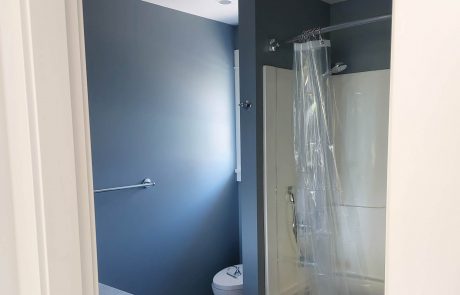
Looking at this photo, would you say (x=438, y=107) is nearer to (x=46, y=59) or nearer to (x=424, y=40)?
(x=424, y=40)

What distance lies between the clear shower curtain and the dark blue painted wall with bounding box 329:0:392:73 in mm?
590

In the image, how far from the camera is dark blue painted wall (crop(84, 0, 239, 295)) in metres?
2.53

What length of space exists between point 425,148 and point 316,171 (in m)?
1.96

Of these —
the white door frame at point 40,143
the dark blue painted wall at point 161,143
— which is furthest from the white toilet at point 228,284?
the white door frame at point 40,143

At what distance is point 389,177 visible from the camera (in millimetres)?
411

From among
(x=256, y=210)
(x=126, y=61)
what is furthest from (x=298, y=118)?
(x=126, y=61)

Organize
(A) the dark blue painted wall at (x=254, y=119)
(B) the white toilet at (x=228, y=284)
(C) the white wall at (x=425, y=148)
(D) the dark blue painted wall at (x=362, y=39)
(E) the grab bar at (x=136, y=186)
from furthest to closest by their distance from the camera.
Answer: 1. (B) the white toilet at (x=228, y=284)
2. (D) the dark blue painted wall at (x=362, y=39)
3. (E) the grab bar at (x=136, y=186)
4. (A) the dark blue painted wall at (x=254, y=119)
5. (C) the white wall at (x=425, y=148)

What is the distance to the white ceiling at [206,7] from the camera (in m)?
2.78

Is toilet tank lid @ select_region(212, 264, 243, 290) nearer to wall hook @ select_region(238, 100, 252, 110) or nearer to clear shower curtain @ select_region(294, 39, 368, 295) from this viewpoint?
clear shower curtain @ select_region(294, 39, 368, 295)

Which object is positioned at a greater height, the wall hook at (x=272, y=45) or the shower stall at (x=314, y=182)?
the wall hook at (x=272, y=45)

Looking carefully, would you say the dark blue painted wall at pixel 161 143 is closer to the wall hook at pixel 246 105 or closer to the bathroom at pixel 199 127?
the bathroom at pixel 199 127

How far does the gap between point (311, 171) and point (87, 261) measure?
1.83 meters

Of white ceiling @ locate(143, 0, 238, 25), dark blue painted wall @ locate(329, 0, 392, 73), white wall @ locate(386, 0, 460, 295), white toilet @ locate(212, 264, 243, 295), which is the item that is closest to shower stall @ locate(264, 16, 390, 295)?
dark blue painted wall @ locate(329, 0, 392, 73)

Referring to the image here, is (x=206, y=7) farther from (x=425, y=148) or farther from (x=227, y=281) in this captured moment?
(x=425, y=148)
